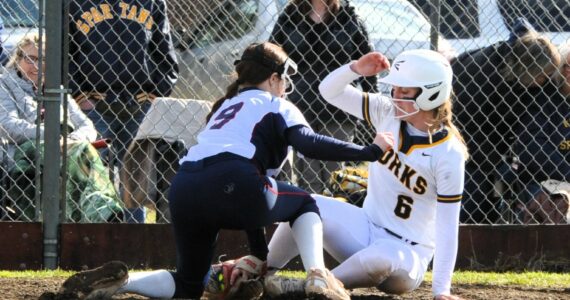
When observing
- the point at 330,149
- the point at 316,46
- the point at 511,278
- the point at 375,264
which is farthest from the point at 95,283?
the point at 316,46

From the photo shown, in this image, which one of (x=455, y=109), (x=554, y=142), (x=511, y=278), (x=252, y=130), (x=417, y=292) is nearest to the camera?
(x=252, y=130)

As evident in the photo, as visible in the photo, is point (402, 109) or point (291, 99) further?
point (291, 99)

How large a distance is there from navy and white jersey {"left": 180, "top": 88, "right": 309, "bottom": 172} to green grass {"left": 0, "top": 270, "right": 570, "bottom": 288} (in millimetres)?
1508

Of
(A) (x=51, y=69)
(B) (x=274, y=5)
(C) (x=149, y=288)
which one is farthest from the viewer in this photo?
(B) (x=274, y=5)

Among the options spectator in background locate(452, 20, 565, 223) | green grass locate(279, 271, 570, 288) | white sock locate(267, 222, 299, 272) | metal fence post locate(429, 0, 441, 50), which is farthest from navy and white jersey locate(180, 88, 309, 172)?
spectator in background locate(452, 20, 565, 223)

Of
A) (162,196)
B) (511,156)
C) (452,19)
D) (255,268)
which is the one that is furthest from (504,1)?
(255,268)

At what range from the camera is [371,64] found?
5461 mm

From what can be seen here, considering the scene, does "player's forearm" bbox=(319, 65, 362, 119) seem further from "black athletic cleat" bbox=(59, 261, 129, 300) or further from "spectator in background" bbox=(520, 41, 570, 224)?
"spectator in background" bbox=(520, 41, 570, 224)

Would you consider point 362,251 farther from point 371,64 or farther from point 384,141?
point 371,64

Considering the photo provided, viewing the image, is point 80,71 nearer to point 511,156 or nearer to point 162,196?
point 162,196

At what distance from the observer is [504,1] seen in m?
8.09

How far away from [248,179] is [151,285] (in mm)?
717

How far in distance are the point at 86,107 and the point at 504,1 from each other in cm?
298

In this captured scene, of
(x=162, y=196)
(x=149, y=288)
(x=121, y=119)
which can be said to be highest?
(x=121, y=119)
